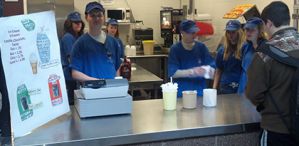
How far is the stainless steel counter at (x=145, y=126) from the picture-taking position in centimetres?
163

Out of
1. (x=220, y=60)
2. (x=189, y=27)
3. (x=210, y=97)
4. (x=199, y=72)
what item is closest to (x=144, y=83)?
(x=220, y=60)

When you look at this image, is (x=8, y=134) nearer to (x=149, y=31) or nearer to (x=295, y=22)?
(x=295, y=22)

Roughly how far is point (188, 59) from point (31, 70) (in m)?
1.76

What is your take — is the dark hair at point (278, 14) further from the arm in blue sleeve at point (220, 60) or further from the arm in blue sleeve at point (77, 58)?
the arm in blue sleeve at point (220, 60)

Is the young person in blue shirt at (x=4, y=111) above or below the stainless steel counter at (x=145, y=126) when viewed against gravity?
above

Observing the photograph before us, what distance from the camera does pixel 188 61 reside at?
313 centimetres

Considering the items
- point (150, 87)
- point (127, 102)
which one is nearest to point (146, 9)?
point (150, 87)

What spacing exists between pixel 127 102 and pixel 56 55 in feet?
1.52

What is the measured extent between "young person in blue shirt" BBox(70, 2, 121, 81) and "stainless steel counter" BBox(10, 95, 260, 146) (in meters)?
0.83

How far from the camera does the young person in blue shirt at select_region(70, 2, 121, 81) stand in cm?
282

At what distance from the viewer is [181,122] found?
1871 mm

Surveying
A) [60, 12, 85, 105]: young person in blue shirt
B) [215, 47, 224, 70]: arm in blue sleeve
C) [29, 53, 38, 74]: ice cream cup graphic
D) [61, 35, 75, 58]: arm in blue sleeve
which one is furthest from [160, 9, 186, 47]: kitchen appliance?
[29, 53, 38, 74]: ice cream cup graphic

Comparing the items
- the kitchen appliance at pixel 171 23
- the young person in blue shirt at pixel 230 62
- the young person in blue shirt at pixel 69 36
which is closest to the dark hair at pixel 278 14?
the young person in blue shirt at pixel 230 62

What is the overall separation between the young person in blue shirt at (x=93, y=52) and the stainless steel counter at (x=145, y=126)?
826 millimetres
